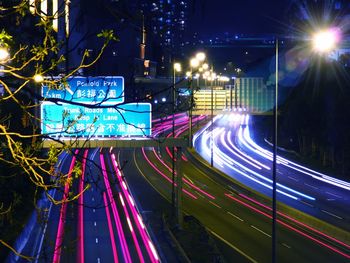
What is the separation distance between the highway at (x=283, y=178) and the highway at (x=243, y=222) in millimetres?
2205

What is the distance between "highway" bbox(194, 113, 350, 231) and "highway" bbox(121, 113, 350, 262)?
2.20 metres

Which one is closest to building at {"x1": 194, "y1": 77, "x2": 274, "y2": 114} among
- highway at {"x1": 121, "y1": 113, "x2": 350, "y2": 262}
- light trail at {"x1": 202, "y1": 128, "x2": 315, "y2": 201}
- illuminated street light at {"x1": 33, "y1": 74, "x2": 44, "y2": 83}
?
light trail at {"x1": 202, "y1": 128, "x2": 315, "y2": 201}

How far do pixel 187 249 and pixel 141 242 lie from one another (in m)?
3.19

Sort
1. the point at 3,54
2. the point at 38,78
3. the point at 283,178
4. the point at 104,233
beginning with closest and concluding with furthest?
1. the point at 38,78
2. the point at 3,54
3. the point at 104,233
4. the point at 283,178

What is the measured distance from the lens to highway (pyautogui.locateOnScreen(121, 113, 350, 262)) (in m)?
25.2

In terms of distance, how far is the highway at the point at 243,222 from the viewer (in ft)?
82.8

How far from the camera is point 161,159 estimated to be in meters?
60.6

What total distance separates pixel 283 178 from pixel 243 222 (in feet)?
59.3

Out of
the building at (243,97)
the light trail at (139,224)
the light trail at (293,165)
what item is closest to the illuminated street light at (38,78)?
the light trail at (139,224)

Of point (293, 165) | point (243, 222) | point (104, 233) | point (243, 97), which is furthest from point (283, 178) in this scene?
point (104, 233)

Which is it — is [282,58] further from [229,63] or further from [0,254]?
[229,63]

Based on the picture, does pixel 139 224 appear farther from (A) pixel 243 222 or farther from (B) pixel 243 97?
(B) pixel 243 97

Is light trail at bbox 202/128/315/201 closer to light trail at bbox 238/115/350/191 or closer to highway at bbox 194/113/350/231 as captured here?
highway at bbox 194/113/350/231

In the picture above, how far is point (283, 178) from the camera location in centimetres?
4925
